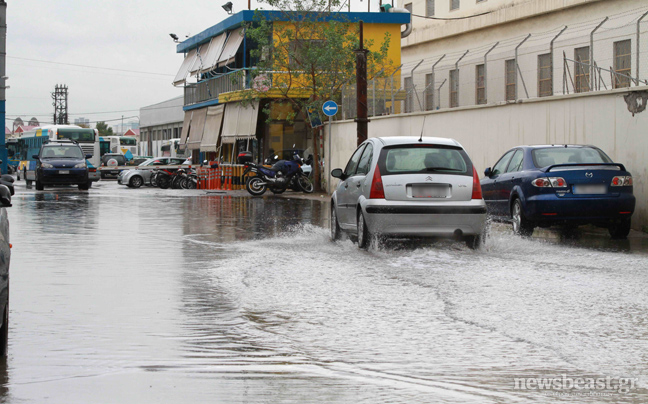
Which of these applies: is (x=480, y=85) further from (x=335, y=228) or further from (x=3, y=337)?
(x=3, y=337)

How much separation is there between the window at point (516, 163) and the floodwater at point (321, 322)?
195 centimetres

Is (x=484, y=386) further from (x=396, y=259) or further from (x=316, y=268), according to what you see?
(x=396, y=259)

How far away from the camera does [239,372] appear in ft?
19.3

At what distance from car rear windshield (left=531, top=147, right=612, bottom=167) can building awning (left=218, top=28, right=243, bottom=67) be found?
31931mm

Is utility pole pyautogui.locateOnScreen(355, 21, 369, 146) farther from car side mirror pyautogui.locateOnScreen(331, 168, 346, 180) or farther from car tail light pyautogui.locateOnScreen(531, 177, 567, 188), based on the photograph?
car tail light pyautogui.locateOnScreen(531, 177, 567, 188)

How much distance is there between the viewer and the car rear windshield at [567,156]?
15.4 metres

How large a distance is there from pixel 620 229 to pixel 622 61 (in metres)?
4.53

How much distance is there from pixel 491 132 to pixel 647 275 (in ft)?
41.7

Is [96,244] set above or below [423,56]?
below

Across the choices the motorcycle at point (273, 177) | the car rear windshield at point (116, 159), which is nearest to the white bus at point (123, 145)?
the car rear windshield at point (116, 159)

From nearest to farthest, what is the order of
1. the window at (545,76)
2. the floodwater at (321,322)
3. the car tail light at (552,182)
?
1. the floodwater at (321,322)
2. the car tail light at (552,182)
3. the window at (545,76)

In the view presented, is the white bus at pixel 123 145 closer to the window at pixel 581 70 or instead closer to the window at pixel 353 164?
the window at pixel 581 70

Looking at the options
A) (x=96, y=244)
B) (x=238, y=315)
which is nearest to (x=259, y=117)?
(x=96, y=244)
